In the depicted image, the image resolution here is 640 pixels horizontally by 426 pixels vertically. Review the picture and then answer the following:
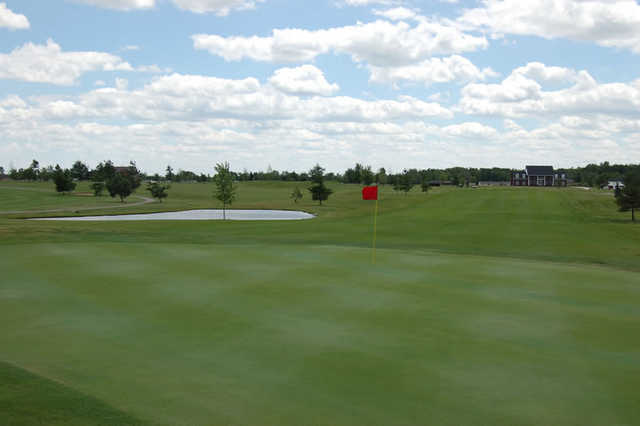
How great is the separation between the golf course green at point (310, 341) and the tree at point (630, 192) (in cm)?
3300

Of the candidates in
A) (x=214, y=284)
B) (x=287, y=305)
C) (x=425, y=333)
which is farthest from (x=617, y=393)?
(x=214, y=284)

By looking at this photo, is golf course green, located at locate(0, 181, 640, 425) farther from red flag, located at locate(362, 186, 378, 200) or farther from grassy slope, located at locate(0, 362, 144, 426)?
red flag, located at locate(362, 186, 378, 200)

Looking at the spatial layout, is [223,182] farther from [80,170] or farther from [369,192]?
[80,170]

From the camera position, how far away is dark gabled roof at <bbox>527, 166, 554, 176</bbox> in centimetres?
19575

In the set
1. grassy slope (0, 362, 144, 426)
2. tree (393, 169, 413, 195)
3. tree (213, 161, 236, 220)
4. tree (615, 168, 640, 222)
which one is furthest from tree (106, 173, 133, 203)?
grassy slope (0, 362, 144, 426)

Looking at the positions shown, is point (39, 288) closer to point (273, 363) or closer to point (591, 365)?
point (273, 363)

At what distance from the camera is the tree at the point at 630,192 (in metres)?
44.4

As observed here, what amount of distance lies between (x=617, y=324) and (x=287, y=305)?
6.78 m

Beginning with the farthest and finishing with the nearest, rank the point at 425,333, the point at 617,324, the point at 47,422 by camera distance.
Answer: the point at 617,324 → the point at 425,333 → the point at 47,422

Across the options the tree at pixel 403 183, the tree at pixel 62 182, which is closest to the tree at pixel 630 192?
the tree at pixel 403 183

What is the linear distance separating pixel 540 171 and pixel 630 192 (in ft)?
533

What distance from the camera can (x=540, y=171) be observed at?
19650cm

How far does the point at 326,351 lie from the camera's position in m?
8.52

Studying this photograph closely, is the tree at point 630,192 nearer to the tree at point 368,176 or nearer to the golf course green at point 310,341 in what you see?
the golf course green at point 310,341
